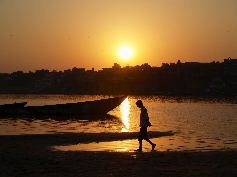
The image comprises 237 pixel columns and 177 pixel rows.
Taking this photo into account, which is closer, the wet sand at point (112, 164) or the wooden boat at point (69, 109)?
the wet sand at point (112, 164)

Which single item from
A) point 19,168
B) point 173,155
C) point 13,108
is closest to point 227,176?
point 173,155

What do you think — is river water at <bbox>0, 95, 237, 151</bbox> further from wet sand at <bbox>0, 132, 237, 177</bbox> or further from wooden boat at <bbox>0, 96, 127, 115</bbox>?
wet sand at <bbox>0, 132, 237, 177</bbox>

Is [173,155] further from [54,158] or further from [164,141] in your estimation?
[164,141]

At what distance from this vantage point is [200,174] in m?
11.4

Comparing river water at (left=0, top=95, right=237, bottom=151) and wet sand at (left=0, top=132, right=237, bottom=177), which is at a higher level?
wet sand at (left=0, top=132, right=237, bottom=177)

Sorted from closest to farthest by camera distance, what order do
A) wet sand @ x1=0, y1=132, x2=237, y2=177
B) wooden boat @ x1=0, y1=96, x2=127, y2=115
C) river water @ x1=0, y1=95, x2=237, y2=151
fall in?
1. wet sand @ x1=0, y1=132, x2=237, y2=177
2. river water @ x1=0, y1=95, x2=237, y2=151
3. wooden boat @ x1=0, y1=96, x2=127, y2=115

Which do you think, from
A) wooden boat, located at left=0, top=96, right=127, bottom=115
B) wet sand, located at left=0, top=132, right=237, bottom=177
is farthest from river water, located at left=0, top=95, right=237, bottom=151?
wet sand, located at left=0, top=132, right=237, bottom=177

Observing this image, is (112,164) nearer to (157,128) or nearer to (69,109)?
(157,128)

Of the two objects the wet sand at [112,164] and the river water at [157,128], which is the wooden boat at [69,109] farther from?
the wet sand at [112,164]

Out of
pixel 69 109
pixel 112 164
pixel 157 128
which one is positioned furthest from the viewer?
pixel 69 109

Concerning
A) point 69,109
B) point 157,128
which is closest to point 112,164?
point 157,128

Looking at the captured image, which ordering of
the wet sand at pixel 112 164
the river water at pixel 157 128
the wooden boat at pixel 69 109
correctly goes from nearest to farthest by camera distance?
the wet sand at pixel 112 164 < the river water at pixel 157 128 < the wooden boat at pixel 69 109

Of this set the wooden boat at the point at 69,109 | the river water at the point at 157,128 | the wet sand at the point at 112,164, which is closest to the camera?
the wet sand at the point at 112,164

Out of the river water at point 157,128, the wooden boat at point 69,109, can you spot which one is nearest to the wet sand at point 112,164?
the river water at point 157,128
